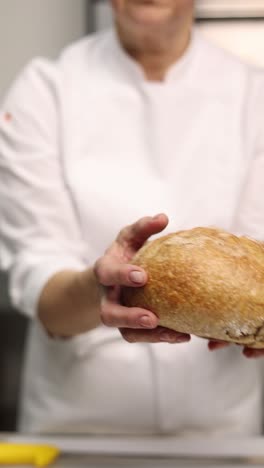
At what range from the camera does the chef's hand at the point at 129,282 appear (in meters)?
0.53

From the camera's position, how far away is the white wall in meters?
1.08

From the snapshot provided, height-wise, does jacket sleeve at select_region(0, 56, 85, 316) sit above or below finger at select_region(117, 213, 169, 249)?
below

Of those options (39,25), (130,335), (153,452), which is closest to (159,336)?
(130,335)

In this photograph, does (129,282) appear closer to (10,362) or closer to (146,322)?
(146,322)

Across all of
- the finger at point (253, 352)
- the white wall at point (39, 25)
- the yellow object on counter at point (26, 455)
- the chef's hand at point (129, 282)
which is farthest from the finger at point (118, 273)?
the white wall at point (39, 25)

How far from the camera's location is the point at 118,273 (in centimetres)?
54

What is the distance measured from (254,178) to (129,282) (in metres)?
0.32

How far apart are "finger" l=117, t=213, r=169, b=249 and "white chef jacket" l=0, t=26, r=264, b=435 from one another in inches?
7.0

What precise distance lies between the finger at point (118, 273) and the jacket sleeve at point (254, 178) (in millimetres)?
212

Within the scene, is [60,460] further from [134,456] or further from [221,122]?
[221,122]

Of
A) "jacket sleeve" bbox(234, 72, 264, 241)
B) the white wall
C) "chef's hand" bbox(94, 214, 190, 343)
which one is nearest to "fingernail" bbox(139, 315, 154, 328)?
"chef's hand" bbox(94, 214, 190, 343)

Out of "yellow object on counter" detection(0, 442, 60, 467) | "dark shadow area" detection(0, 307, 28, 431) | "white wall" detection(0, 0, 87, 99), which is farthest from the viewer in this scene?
"dark shadow area" detection(0, 307, 28, 431)

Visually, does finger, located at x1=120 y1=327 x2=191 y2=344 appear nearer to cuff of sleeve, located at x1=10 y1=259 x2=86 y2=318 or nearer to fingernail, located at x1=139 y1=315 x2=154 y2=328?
fingernail, located at x1=139 y1=315 x2=154 y2=328

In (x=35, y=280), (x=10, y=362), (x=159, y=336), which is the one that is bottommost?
(x=10, y=362)
